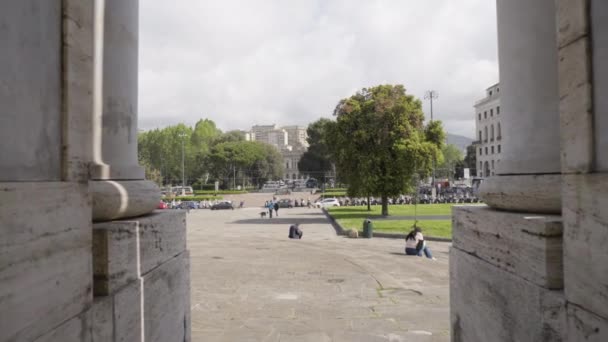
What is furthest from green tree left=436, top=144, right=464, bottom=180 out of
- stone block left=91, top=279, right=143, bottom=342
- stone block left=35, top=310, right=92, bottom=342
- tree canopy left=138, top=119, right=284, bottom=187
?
stone block left=35, top=310, right=92, bottom=342

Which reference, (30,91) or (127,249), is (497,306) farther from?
(30,91)

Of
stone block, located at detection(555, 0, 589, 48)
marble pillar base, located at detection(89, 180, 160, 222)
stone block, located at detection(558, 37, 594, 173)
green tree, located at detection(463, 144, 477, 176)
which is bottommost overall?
marble pillar base, located at detection(89, 180, 160, 222)

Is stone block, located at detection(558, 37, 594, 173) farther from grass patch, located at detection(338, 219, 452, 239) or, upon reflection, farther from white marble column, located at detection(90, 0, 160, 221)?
grass patch, located at detection(338, 219, 452, 239)

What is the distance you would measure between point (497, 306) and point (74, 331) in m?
2.93

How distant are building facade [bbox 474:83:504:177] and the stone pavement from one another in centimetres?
7377

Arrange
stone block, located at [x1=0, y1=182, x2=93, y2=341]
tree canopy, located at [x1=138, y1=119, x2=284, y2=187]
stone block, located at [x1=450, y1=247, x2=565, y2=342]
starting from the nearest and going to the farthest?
stone block, located at [x1=0, y1=182, x2=93, y2=341]
stone block, located at [x1=450, y1=247, x2=565, y2=342]
tree canopy, located at [x1=138, y1=119, x2=284, y2=187]

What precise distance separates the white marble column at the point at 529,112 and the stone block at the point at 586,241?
66 centimetres

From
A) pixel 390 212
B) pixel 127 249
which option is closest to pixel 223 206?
pixel 390 212

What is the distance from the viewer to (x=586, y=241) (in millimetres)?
2619

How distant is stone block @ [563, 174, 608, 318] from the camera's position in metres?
2.46

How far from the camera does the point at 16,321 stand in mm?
2172

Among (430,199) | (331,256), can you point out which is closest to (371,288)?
(331,256)

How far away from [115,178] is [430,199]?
48234mm

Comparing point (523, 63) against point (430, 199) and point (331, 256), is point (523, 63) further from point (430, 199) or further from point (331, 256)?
point (430, 199)
